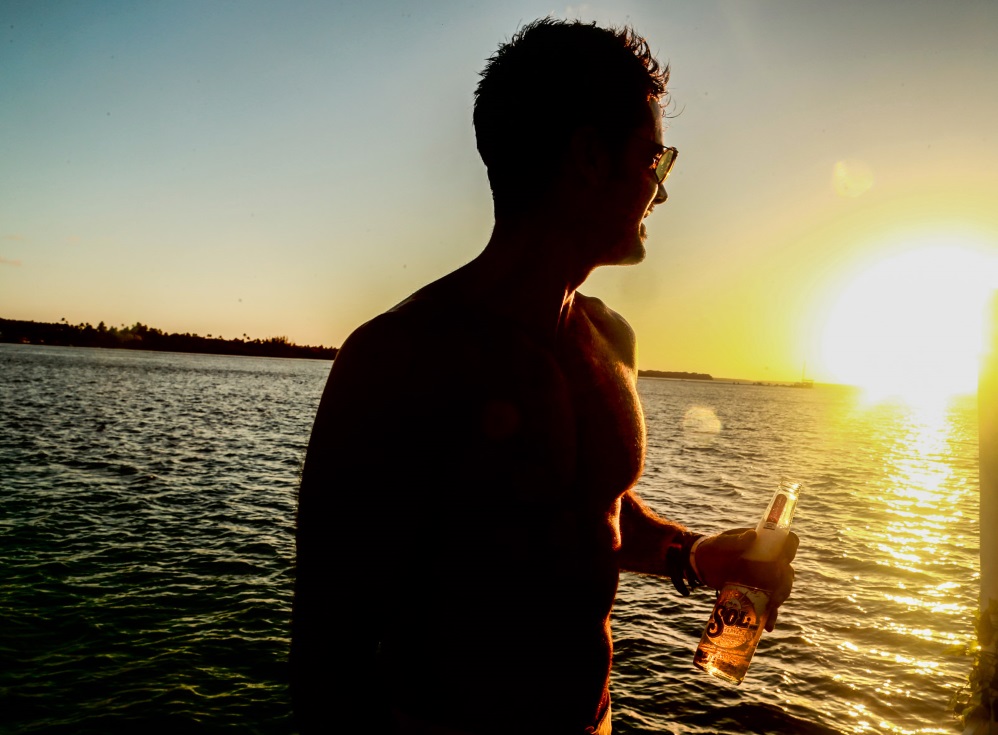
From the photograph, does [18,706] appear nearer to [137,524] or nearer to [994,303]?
[137,524]

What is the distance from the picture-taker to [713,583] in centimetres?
252

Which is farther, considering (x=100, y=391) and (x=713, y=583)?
(x=100, y=391)

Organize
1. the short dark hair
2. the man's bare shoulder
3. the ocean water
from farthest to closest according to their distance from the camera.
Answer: the ocean water < the man's bare shoulder < the short dark hair

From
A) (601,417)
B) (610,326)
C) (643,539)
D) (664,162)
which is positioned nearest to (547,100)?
(664,162)

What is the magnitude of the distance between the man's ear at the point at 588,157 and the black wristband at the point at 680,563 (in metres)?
1.47

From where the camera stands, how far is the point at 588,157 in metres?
2.07

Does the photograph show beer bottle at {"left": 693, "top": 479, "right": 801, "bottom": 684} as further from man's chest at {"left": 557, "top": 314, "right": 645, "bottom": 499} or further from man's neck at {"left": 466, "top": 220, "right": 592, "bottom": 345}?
man's neck at {"left": 466, "top": 220, "right": 592, "bottom": 345}

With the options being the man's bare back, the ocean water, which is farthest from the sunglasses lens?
the ocean water

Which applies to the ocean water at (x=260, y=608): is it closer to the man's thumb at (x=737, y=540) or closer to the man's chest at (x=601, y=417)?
the man's thumb at (x=737, y=540)

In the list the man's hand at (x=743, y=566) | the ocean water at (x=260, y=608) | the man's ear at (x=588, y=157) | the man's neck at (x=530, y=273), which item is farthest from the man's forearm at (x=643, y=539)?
the ocean water at (x=260, y=608)

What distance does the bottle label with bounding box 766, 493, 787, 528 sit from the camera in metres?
2.58

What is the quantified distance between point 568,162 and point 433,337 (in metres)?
0.92

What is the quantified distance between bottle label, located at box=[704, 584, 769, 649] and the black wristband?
0.14 metres

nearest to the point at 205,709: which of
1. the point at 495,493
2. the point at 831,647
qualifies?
the point at 495,493
